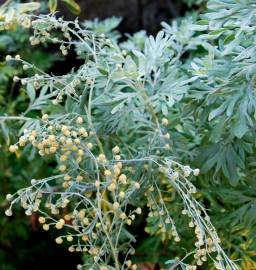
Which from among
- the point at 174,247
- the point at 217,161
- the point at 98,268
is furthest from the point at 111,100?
the point at 174,247

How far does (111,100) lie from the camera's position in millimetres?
1336

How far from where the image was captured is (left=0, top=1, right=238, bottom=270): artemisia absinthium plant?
1.15m

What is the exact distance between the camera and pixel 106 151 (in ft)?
5.04

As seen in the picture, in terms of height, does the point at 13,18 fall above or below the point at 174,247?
above

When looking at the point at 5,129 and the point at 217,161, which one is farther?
the point at 5,129

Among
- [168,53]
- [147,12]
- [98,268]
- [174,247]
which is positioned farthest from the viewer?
[147,12]

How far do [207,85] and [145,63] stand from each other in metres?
0.14

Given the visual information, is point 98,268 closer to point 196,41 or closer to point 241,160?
point 241,160

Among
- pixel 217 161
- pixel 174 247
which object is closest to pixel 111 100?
pixel 217 161

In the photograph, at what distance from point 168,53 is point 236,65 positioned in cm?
22

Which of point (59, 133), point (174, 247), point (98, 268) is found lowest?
point (174, 247)

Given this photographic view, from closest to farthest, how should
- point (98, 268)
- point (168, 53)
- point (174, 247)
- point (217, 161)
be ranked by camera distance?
point (98, 268), point (217, 161), point (168, 53), point (174, 247)

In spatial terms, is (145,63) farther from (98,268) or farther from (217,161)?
(98,268)

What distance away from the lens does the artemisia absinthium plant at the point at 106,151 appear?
3.76 feet
